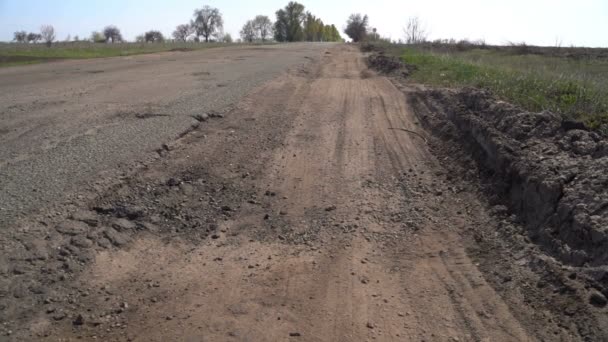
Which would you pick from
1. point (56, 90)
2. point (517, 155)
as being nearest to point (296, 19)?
point (56, 90)

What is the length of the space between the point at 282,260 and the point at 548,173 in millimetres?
2964

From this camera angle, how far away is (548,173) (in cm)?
518

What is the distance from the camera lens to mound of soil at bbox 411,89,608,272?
4180mm

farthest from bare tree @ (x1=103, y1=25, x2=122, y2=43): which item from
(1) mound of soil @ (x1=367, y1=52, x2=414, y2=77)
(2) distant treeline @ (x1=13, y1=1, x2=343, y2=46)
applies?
(1) mound of soil @ (x1=367, y1=52, x2=414, y2=77)

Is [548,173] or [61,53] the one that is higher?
[61,53]

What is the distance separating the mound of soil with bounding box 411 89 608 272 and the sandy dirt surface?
0.29 meters

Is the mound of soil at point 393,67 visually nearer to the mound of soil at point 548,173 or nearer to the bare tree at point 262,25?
the mound of soil at point 548,173

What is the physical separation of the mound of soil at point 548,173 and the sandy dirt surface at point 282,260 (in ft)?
0.94

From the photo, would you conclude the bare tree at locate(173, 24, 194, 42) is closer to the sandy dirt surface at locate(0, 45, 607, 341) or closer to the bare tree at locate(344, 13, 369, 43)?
the bare tree at locate(344, 13, 369, 43)

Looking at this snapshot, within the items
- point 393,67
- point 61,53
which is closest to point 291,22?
point 61,53

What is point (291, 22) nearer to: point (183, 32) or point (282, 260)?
point (183, 32)

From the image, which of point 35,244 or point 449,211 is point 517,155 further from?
point 35,244

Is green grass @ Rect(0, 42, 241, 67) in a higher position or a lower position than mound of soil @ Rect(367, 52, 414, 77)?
higher

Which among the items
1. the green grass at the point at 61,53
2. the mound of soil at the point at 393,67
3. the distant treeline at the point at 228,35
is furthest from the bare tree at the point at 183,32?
the mound of soil at the point at 393,67
